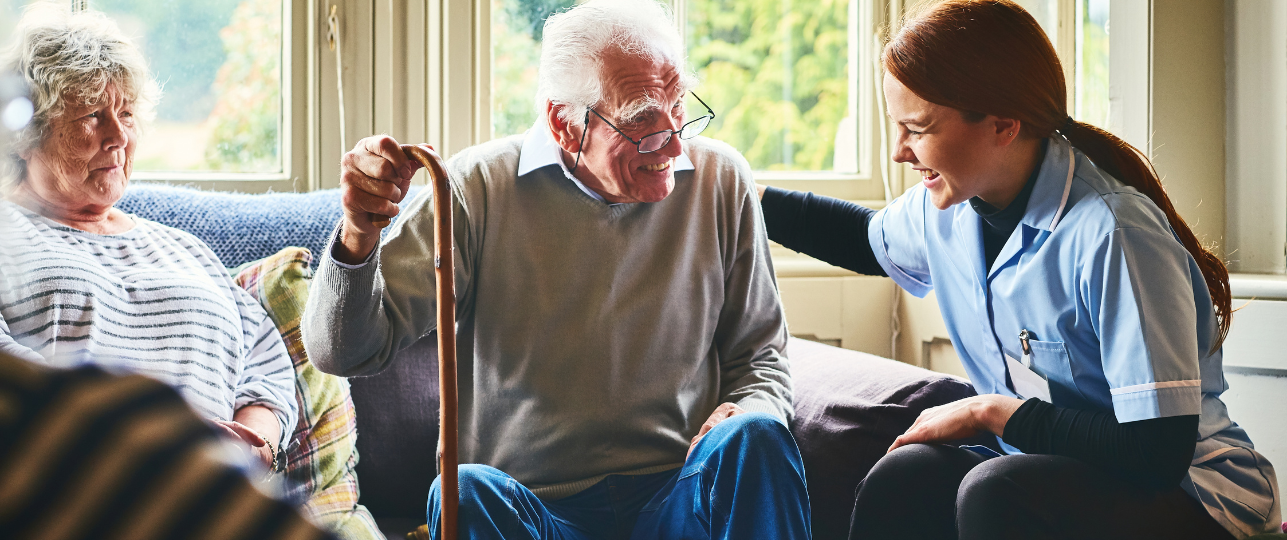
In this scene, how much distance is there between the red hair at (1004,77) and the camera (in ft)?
3.71

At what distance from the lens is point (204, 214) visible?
1583 millimetres

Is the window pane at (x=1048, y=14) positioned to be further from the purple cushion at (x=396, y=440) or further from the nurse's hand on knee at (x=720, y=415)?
the purple cushion at (x=396, y=440)

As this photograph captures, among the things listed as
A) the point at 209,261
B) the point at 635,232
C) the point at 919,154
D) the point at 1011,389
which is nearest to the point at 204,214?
the point at 209,261

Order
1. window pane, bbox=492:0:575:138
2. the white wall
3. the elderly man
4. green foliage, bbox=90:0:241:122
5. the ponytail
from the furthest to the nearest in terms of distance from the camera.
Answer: window pane, bbox=492:0:575:138
green foliage, bbox=90:0:241:122
the white wall
the elderly man
the ponytail

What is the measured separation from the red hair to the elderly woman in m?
1.07

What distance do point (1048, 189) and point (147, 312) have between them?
4.20 ft

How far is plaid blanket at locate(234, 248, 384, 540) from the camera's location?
141cm

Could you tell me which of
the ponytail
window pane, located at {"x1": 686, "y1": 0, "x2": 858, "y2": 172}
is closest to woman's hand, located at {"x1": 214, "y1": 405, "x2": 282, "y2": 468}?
the ponytail

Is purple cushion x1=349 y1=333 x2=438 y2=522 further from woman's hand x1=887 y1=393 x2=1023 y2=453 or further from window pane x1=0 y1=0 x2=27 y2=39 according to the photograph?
window pane x1=0 y1=0 x2=27 y2=39

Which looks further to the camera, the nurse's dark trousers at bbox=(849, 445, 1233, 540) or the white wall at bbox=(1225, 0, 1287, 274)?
the white wall at bbox=(1225, 0, 1287, 274)

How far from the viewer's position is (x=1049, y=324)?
1138mm

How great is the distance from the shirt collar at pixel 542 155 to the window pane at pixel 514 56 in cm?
85

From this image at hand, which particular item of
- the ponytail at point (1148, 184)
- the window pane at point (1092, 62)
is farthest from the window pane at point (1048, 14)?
the ponytail at point (1148, 184)

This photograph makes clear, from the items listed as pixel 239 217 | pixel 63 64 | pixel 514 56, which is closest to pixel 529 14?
pixel 514 56
